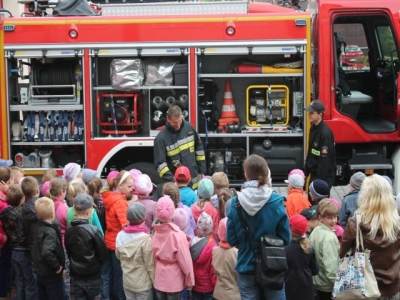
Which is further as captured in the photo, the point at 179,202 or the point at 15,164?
the point at 15,164

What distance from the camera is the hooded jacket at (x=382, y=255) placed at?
4.66 meters

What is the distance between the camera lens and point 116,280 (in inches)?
244

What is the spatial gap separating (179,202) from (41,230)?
3.82 ft

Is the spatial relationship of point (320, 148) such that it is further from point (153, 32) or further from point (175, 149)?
point (153, 32)

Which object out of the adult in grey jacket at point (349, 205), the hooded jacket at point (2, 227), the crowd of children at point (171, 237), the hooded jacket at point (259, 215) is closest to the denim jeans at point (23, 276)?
the crowd of children at point (171, 237)

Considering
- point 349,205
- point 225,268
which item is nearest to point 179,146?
point 349,205

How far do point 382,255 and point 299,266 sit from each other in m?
0.65

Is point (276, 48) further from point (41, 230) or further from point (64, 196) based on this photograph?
point (41, 230)

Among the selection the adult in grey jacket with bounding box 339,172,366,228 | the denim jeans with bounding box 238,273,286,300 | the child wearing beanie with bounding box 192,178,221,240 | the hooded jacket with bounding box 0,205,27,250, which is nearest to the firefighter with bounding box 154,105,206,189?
the child wearing beanie with bounding box 192,178,221,240

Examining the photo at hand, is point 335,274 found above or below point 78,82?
below

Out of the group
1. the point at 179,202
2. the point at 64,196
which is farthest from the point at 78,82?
the point at 179,202

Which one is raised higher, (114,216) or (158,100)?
(158,100)

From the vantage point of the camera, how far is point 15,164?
911 cm

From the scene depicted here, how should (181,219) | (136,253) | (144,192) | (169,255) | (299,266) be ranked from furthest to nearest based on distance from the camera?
1. (144,192)
2. (181,219)
3. (136,253)
4. (169,255)
5. (299,266)
